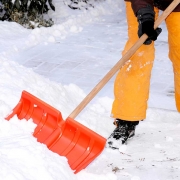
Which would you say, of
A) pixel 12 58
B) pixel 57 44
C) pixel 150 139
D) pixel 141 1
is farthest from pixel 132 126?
pixel 57 44

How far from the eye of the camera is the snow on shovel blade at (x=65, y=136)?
3.00 metres

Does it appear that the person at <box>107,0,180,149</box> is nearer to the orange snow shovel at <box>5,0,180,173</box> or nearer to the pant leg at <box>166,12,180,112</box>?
the pant leg at <box>166,12,180,112</box>

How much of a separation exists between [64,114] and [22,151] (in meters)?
1.05

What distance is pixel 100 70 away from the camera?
5062 mm

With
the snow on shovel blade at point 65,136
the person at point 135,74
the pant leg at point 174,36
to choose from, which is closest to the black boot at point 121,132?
the person at point 135,74

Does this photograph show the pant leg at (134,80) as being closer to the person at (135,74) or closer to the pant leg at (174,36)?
the person at (135,74)

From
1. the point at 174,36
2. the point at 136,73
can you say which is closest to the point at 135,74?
the point at 136,73

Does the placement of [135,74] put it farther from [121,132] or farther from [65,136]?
[65,136]

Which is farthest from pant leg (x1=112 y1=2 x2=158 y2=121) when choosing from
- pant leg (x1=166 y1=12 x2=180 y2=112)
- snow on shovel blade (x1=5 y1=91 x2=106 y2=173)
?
snow on shovel blade (x1=5 y1=91 x2=106 y2=173)

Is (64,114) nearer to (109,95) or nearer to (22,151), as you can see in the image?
(109,95)

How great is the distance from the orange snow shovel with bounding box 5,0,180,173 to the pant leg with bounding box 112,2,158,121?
0.51 feet

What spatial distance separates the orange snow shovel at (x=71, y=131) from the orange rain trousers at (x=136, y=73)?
14 cm

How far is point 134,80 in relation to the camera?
10.9 feet

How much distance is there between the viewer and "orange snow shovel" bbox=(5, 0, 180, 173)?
9.86ft
